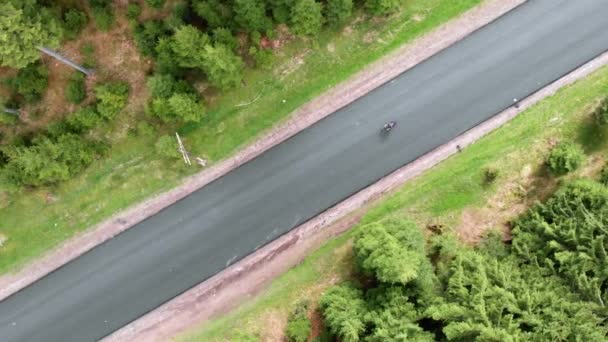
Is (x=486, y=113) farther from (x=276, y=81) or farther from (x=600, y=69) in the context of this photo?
(x=276, y=81)

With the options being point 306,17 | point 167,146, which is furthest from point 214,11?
point 167,146

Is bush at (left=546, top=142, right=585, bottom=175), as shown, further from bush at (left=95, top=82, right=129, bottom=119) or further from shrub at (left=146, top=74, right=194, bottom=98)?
bush at (left=95, top=82, right=129, bottom=119)

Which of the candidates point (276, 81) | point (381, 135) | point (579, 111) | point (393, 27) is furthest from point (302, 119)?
point (579, 111)

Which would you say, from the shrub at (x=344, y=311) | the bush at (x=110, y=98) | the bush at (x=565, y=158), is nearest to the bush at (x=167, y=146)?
the bush at (x=110, y=98)

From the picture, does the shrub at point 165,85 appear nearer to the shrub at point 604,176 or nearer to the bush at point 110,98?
the bush at point 110,98

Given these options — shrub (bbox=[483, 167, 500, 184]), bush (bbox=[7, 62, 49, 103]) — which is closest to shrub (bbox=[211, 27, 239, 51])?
bush (bbox=[7, 62, 49, 103])
